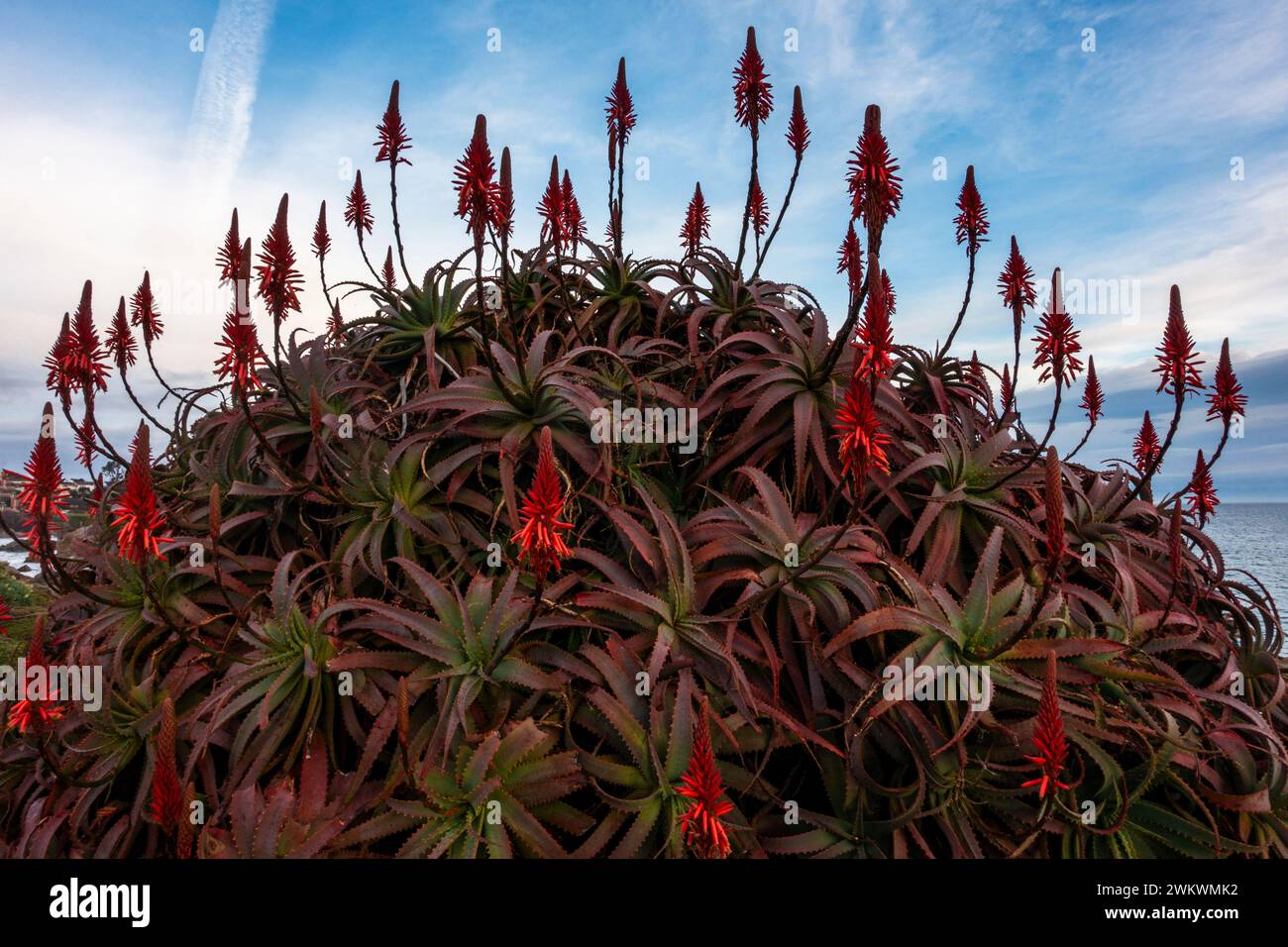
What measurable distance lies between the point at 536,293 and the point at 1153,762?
3.35 m

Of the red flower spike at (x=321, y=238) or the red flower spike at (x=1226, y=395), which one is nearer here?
the red flower spike at (x=1226, y=395)

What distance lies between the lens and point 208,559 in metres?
3.27

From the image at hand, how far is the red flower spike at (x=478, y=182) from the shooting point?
259 centimetres

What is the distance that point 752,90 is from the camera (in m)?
3.87

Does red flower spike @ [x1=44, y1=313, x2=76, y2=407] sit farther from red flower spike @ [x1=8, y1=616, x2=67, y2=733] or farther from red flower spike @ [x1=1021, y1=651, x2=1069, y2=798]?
red flower spike @ [x1=1021, y1=651, x2=1069, y2=798]

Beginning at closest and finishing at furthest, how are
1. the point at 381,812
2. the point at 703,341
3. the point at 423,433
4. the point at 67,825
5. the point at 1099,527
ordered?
1. the point at 381,812
2. the point at 67,825
3. the point at 423,433
4. the point at 1099,527
5. the point at 703,341

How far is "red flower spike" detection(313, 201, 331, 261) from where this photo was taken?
16.2ft

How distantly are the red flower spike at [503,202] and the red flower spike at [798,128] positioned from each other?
1832 mm

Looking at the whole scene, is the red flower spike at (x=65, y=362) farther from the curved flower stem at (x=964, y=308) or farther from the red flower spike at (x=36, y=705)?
the curved flower stem at (x=964, y=308)

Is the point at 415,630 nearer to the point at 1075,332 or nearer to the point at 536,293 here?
the point at 536,293

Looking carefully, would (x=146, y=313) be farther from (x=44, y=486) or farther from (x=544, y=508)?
(x=544, y=508)

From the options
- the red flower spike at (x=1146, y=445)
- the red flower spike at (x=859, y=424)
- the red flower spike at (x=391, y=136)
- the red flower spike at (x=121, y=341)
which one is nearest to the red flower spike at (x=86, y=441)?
the red flower spike at (x=121, y=341)
